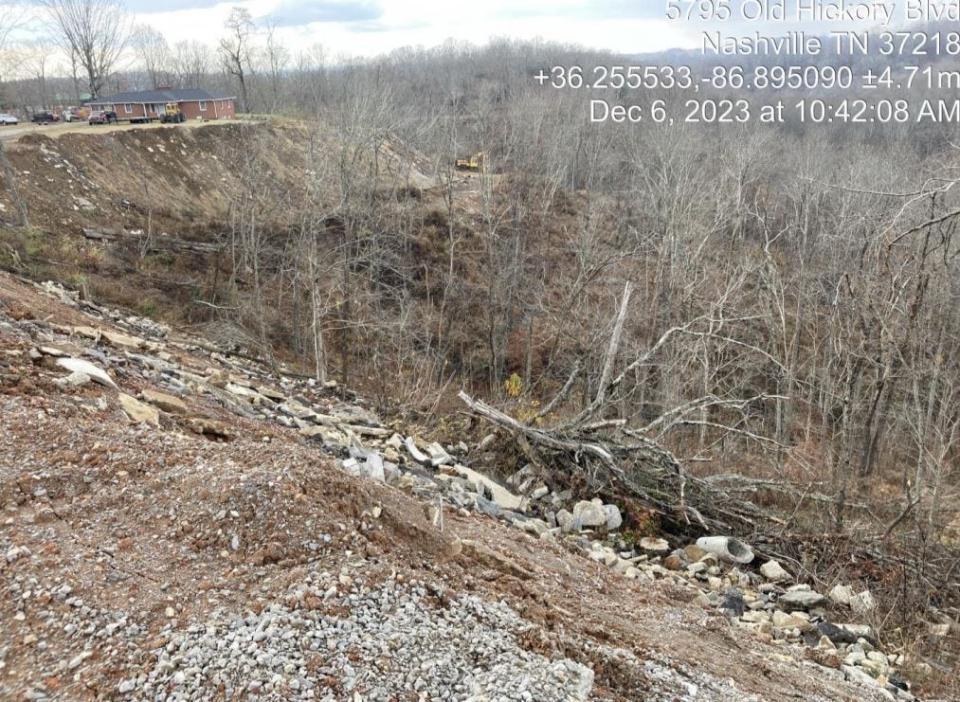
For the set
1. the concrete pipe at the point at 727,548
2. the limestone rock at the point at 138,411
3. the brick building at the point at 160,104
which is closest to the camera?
the limestone rock at the point at 138,411

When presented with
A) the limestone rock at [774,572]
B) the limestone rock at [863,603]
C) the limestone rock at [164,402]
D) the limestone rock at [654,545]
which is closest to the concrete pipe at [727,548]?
the limestone rock at [774,572]

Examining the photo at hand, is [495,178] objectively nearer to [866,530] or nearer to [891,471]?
[891,471]

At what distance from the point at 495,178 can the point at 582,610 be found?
27.5 meters

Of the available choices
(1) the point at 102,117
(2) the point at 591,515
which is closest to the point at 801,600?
(2) the point at 591,515

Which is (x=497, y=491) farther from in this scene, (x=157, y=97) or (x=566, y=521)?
(x=157, y=97)

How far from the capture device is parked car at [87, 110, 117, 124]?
98.0 ft

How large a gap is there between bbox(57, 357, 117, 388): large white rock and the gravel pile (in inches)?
132

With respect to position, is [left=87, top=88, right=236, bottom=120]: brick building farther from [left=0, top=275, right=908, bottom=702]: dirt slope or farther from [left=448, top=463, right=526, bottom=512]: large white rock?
[left=0, top=275, right=908, bottom=702]: dirt slope

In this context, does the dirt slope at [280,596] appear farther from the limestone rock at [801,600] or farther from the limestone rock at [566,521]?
the limestone rock at [566,521]

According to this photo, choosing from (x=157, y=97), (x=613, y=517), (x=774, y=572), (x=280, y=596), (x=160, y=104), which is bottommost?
(x=774, y=572)

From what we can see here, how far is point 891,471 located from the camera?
1387 cm

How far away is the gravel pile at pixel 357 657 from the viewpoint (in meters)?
2.60

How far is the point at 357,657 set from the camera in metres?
2.77

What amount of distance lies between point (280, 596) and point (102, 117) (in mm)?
34028
